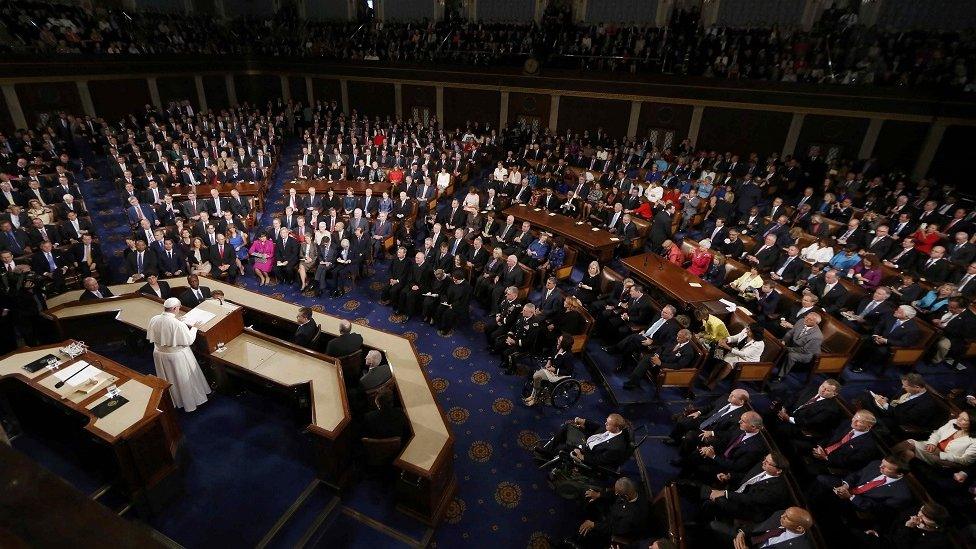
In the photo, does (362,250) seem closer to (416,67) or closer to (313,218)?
(313,218)

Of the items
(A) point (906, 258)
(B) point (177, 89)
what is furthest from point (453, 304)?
(B) point (177, 89)

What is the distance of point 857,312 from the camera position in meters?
8.20

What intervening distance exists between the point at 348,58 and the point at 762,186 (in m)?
19.1

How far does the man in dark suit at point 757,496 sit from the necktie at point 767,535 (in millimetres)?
439

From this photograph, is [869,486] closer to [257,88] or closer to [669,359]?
[669,359]

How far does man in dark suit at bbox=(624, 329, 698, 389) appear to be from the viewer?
6.45m

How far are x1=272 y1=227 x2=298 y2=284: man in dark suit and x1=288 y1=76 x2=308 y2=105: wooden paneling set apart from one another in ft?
60.9

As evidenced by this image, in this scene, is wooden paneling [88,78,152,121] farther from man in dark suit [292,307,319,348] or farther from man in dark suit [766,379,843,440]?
man in dark suit [766,379,843,440]

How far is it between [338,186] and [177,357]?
844 centimetres

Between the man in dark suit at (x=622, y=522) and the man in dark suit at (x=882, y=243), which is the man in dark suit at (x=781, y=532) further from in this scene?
the man in dark suit at (x=882, y=243)

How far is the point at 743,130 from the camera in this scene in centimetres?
1688

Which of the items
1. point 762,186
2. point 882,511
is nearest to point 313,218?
point 882,511

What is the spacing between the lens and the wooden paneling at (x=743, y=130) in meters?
16.3

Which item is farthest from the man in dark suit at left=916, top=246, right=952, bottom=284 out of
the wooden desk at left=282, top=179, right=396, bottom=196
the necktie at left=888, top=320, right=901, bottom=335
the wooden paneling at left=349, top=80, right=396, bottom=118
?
the wooden paneling at left=349, top=80, right=396, bottom=118
